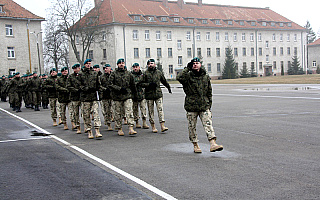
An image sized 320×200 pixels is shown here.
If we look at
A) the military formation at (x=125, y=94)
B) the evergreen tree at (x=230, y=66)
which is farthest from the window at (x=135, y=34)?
the military formation at (x=125, y=94)

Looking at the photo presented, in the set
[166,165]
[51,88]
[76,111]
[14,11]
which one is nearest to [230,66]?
[14,11]

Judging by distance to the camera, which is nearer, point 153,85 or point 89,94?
point 89,94

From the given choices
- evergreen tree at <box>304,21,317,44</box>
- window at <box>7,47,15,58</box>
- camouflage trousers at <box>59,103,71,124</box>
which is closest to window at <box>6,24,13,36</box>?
window at <box>7,47,15,58</box>

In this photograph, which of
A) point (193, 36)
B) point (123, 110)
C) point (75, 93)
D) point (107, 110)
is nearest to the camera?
point (123, 110)

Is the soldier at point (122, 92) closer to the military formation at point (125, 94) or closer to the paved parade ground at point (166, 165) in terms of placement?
the military formation at point (125, 94)

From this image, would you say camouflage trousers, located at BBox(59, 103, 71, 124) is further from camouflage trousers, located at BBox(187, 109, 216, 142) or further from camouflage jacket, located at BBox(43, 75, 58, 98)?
camouflage trousers, located at BBox(187, 109, 216, 142)

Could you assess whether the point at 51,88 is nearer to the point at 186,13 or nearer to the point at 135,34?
the point at 135,34

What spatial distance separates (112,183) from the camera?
5.71 meters

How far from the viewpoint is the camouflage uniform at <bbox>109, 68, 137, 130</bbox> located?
34.4 feet

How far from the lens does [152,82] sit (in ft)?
35.6

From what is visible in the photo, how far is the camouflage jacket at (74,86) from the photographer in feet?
34.9

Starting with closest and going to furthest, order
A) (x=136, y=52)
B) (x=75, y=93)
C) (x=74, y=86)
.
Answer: (x=74, y=86)
(x=75, y=93)
(x=136, y=52)

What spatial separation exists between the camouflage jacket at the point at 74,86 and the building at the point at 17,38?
4422 cm

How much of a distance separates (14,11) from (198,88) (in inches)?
2072
